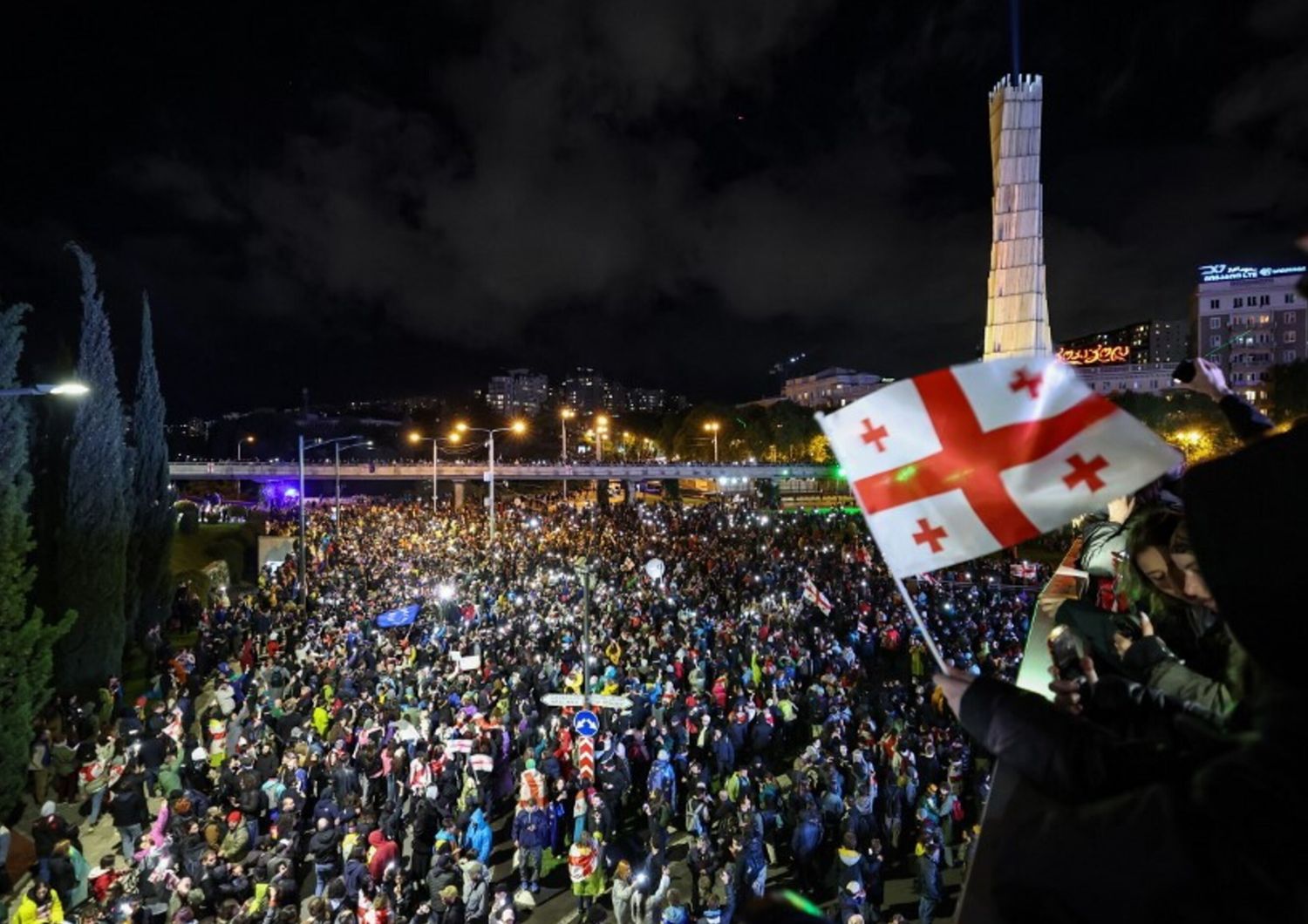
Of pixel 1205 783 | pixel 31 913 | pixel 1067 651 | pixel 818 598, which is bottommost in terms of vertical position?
pixel 31 913

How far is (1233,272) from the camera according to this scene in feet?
315

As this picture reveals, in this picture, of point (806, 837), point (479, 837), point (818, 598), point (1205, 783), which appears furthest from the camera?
point (818, 598)

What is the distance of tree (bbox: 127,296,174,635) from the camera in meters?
21.2

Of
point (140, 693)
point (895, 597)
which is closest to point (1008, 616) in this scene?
point (895, 597)

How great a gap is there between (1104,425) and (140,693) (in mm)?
22457

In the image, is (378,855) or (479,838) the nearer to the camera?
(378,855)

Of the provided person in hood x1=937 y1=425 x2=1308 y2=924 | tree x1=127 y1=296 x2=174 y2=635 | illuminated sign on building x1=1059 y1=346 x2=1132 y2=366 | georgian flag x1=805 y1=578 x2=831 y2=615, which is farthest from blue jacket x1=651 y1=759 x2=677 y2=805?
illuminated sign on building x1=1059 y1=346 x2=1132 y2=366

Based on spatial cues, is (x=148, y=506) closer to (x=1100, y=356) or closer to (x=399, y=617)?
(x=399, y=617)

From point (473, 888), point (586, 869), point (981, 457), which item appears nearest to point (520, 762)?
point (586, 869)

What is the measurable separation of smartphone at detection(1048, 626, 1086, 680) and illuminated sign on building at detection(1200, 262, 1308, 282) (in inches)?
4692

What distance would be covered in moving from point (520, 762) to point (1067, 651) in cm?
1145

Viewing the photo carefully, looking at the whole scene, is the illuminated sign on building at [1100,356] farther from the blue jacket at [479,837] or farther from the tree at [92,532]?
the blue jacket at [479,837]

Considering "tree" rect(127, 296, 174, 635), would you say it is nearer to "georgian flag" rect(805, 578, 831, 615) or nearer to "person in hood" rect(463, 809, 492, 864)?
"person in hood" rect(463, 809, 492, 864)

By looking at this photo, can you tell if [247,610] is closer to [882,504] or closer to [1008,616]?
[1008,616]
